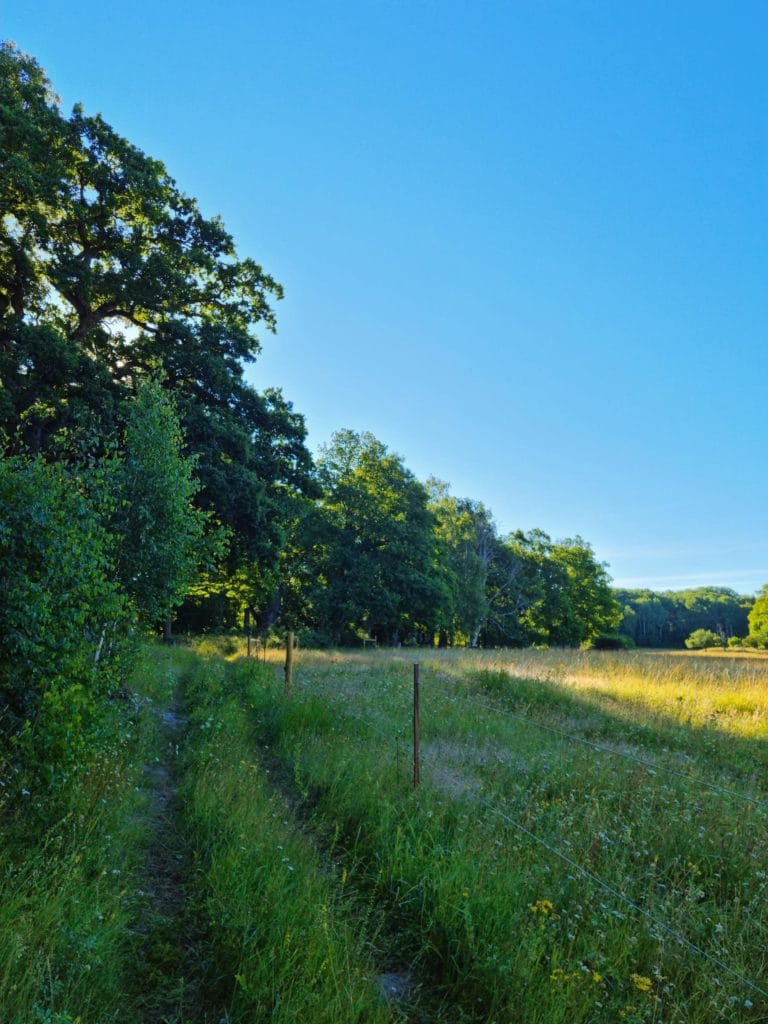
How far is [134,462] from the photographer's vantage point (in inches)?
410

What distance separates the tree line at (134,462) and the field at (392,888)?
1.42 m

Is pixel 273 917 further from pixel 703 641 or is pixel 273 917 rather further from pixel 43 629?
pixel 703 641

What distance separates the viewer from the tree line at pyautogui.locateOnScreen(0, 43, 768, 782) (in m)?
5.14

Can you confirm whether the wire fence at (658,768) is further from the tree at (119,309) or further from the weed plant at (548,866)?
the tree at (119,309)

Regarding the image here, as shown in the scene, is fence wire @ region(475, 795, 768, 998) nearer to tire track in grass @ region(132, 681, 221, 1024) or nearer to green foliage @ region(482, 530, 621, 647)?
tire track in grass @ region(132, 681, 221, 1024)

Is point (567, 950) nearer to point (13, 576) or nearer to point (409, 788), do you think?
point (409, 788)

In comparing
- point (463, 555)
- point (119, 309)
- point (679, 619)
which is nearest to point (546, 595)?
point (463, 555)

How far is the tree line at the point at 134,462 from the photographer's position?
5.14 meters

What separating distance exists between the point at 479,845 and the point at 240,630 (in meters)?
40.6

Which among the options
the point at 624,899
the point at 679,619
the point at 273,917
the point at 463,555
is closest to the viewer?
the point at 273,917

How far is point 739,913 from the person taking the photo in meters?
3.96

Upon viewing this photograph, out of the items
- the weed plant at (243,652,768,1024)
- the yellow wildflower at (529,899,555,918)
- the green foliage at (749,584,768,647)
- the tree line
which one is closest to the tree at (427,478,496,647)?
the tree line

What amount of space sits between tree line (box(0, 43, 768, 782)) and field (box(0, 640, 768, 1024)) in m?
1.42

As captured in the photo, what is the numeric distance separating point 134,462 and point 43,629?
20.1 ft
